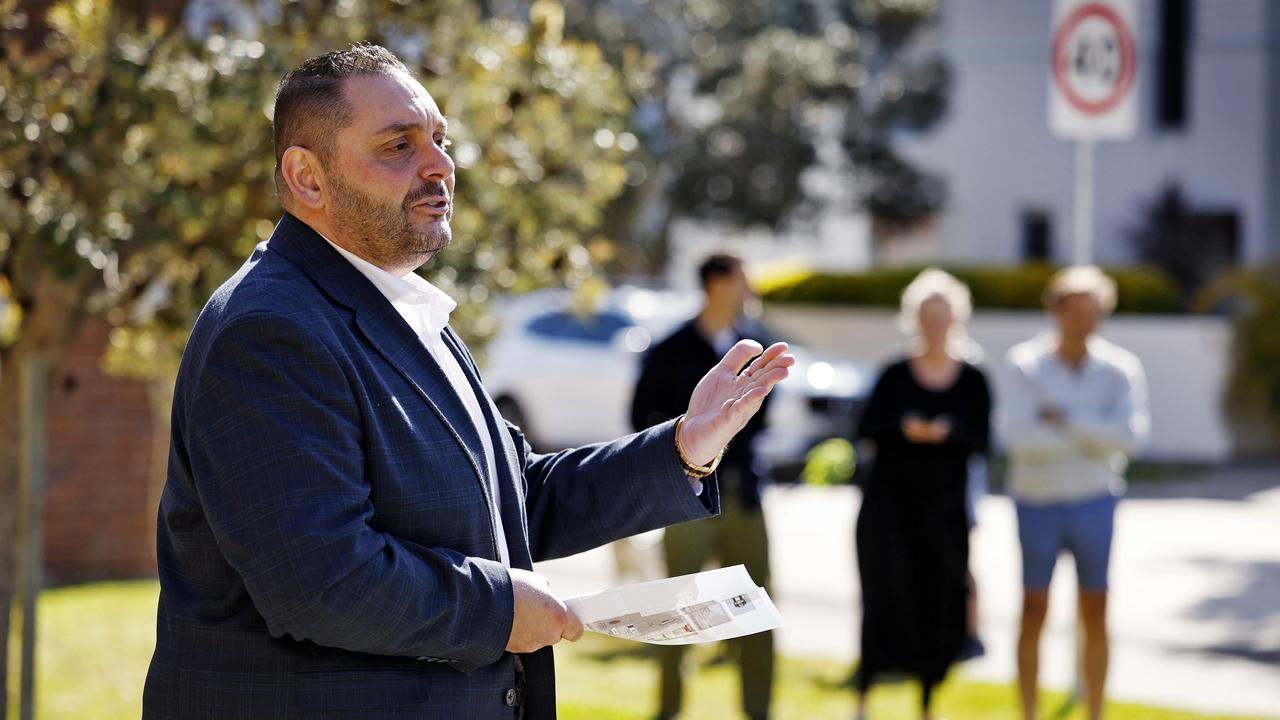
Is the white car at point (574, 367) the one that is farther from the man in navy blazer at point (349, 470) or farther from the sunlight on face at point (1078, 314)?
the man in navy blazer at point (349, 470)

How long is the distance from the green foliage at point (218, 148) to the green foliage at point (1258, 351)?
13773mm

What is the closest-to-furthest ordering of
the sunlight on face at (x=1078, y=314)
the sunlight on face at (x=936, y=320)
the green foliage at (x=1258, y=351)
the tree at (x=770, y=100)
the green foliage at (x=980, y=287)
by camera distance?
the sunlight on face at (x=1078, y=314) → the sunlight on face at (x=936, y=320) → the green foliage at (x=1258, y=351) → the green foliage at (x=980, y=287) → the tree at (x=770, y=100)

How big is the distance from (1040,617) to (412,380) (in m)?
4.92

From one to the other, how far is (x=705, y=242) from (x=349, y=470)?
90.9ft

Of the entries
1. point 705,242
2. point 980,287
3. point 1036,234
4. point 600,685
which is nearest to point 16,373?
point 600,685

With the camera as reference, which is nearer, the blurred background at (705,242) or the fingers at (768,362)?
the fingers at (768,362)

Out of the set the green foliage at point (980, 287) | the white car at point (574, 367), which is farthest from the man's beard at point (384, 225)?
the green foliage at point (980, 287)

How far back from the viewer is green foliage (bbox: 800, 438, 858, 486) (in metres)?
15.5

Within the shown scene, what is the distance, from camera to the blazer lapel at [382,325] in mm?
2684

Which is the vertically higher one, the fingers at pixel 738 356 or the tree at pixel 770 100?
the tree at pixel 770 100

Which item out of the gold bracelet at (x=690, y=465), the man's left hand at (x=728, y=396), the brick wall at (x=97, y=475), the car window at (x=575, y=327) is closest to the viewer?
the man's left hand at (x=728, y=396)

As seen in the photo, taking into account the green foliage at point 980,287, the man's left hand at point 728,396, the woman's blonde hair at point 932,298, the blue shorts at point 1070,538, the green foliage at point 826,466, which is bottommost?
the green foliage at point 826,466

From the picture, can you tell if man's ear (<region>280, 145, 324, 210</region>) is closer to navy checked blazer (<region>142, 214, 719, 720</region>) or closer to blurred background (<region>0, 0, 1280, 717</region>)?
navy checked blazer (<region>142, 214, 719, 720</region>)

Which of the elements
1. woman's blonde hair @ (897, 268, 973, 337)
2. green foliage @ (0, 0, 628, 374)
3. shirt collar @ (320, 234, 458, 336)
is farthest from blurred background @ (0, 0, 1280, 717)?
shirt collar @ (320, 234, 458, 336)
